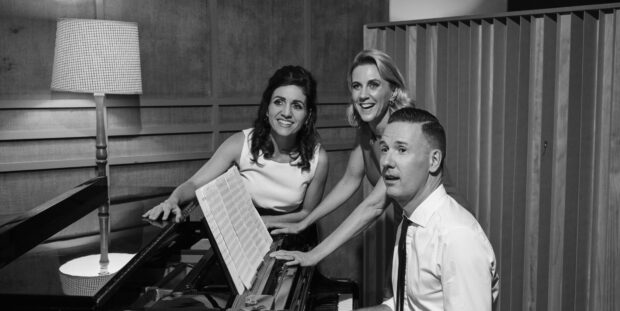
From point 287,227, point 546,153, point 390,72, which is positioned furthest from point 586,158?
point 287,227

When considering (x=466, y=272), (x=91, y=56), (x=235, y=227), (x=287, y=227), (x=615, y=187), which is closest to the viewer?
(x=466, y=272)

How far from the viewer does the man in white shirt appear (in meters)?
1.50

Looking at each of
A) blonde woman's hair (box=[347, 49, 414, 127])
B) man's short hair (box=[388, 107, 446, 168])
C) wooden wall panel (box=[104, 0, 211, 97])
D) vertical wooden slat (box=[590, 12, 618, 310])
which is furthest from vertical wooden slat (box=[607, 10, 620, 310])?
wooden wall panel (box=[104, 0, 211, 97])

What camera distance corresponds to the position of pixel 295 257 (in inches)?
79.0

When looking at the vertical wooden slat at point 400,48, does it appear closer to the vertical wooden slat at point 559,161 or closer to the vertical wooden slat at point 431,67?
the vertical wooden slat at point 431,67

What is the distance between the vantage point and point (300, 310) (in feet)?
5.81

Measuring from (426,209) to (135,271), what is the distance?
2.50ft

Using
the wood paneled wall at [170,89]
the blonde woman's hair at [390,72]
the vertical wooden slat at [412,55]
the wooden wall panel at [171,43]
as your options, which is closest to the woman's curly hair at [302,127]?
the blonde woman's hair at [390,72]

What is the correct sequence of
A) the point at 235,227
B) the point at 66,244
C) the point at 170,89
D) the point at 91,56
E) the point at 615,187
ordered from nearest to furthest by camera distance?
the point at 235,227 < the point at 66,244 < the point at 91,56 < the point at 615,187 < the point at 170,89

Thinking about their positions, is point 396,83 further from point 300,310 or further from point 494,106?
point 300,310

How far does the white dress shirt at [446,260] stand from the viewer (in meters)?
1.47

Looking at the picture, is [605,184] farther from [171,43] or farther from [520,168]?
[171,43]

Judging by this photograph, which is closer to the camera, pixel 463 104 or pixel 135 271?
pixel 135 271

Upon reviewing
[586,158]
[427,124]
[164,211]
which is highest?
[427,124]
